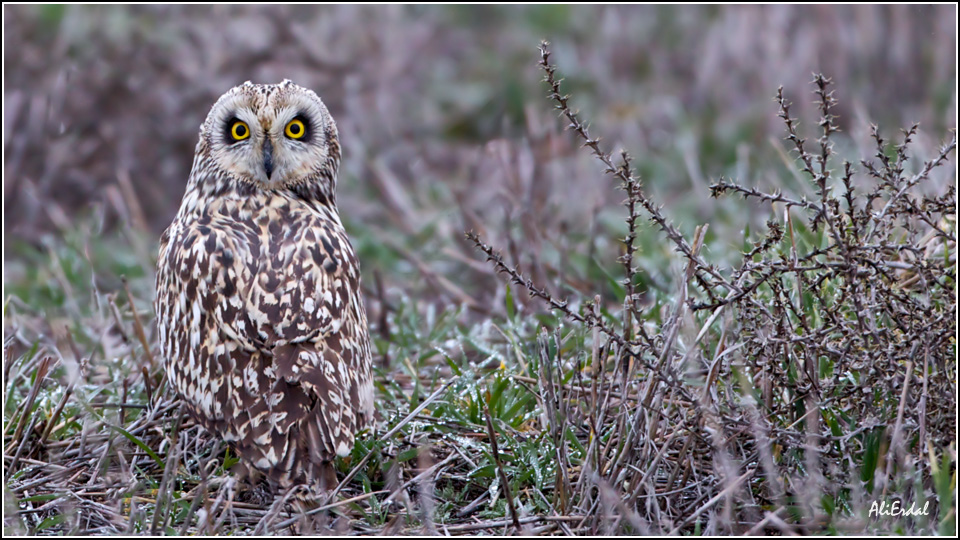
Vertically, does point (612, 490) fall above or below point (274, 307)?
below

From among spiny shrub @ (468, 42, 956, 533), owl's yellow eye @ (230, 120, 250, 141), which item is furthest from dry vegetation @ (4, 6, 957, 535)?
owl's yellow eye @ (230, 120, 250, 141)

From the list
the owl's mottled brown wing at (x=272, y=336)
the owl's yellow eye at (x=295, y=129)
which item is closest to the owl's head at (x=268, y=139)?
the owl's yellow eye at (x=295, y=129)

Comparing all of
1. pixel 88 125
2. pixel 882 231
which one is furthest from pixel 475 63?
pixel 882 231

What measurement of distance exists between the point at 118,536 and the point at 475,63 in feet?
23.4

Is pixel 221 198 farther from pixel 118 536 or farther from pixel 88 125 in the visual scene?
pixel 88 125

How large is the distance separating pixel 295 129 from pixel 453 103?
4.88 meters

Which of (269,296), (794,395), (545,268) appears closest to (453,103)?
(545,268)

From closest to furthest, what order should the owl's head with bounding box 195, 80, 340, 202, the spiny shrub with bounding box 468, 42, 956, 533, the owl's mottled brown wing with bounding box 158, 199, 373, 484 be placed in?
1. the spiny shrub with bounding box 468, 42, 956, 533
2. the owl's mottled brown wing with bounding box 158, 199, 373, 484
3. the owl's head with bounding box 195, 80, 340, 202

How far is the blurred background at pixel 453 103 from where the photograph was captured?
627cm

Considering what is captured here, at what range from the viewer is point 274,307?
3305mm

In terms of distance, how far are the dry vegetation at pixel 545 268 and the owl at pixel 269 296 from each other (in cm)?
21

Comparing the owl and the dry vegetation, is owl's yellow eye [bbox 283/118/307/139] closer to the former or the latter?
the owl

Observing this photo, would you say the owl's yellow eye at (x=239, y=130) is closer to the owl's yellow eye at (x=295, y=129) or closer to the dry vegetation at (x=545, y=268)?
the owl's yellow eye at (x=295, y=129)

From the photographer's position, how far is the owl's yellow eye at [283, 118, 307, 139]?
3.87m
